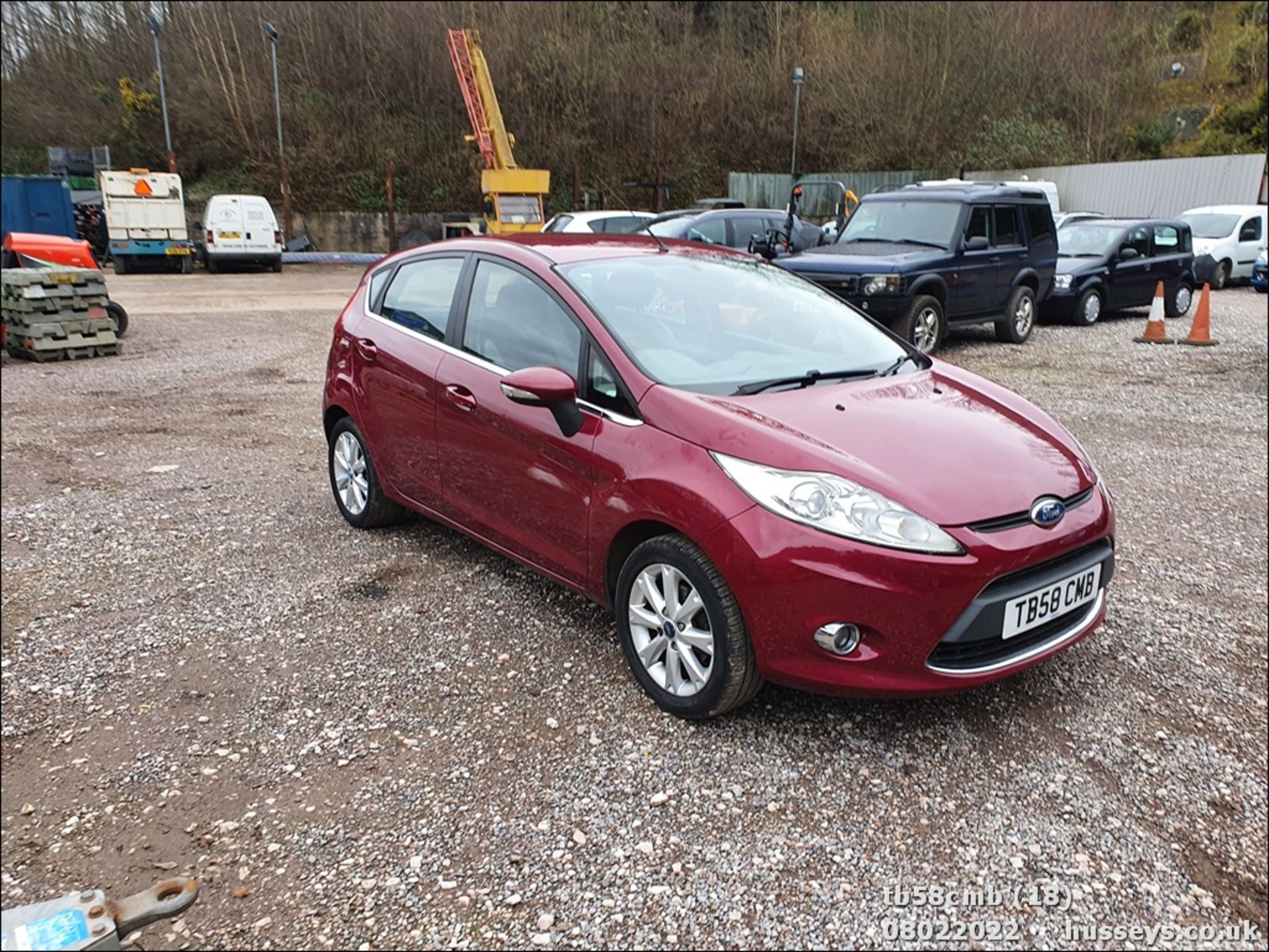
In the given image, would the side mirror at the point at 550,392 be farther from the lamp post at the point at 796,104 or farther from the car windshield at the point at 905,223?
the lamp post at the point at 796,104

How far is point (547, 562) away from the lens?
384 cm

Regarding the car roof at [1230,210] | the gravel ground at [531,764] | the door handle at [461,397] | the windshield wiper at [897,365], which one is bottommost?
the gravel ground at [531,764]

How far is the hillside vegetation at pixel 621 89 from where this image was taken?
2977 cm

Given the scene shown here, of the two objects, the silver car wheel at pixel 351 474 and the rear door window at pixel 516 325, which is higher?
the rear door window at pixel 516 325

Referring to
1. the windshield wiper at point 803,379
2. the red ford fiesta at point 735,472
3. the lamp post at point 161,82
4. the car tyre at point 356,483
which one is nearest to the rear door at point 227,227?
the lamp post at point 161,82

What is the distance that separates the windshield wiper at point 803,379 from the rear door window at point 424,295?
1555mm

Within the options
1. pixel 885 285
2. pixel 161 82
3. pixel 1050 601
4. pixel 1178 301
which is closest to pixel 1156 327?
pixel 1178 301

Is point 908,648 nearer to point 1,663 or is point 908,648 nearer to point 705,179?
point 1,663


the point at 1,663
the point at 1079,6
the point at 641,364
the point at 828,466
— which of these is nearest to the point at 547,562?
the point at 641,364

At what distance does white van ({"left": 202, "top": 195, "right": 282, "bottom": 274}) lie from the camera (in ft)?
77.7

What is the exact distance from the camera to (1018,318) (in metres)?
12.4

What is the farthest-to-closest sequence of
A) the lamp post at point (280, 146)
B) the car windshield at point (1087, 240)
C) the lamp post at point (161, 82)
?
the lamp post at point (161, 82)
the lamp post at point (280, 146)
the car windshield at point (1087, 240)

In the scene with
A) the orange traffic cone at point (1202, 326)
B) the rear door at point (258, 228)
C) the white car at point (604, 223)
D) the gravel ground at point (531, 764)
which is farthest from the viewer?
the rear door at point (258, 228)

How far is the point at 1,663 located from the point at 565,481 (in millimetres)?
2359
